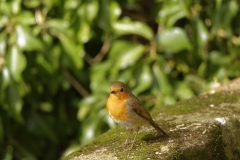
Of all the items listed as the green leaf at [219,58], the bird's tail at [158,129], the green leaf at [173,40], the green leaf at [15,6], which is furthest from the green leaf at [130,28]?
the bird's tail at [158,129]

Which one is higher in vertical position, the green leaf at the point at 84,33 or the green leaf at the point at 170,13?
the green leaf at the point at 84,33

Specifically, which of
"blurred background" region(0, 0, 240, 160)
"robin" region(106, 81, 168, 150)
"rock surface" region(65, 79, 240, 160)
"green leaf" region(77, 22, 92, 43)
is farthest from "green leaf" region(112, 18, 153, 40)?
"robin" region(106, 81, 168, 150)

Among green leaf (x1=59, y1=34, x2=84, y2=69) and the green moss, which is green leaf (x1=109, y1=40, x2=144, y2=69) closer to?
green leaf (x1=59, y1=34, x2=84, y2=69)

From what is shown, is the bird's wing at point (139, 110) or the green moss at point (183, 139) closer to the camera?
the green moss at point (183, 139)

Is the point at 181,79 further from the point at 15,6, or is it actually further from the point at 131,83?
the point at 15,6

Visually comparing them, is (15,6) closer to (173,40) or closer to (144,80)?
(144,80)

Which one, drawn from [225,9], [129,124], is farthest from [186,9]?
[129,124]

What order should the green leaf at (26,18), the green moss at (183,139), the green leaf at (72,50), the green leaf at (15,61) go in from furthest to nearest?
1. the green leaf at (72,50)
2. the green leaf at (26,18)
3. the green leaf at (15,61)
4. the green moss at (183,139)

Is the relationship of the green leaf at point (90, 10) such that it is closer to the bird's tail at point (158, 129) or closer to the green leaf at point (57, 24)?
the green leaf at point (57, 24)
